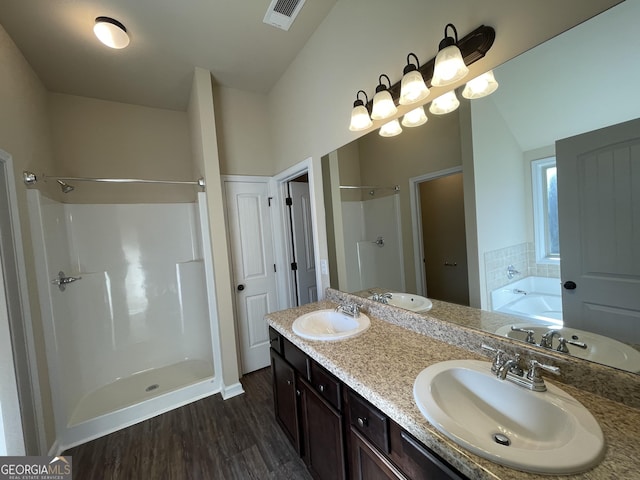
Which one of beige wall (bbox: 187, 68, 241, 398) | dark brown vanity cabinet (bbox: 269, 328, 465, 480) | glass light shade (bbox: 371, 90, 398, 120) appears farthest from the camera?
beige wall (bbox: 187, 68, 241, 398)

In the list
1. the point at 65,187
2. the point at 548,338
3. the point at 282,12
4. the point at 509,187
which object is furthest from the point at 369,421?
the point at 65,187

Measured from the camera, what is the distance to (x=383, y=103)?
132cm

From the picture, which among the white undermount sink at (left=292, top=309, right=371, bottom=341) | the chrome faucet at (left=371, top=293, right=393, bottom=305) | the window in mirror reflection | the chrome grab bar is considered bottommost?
the white undermount sink at (left=292, top=309, right=371, bottom=341)

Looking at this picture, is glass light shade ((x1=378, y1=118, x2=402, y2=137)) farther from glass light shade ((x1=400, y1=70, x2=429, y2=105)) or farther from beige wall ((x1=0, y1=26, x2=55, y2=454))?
beige wall ((x1=0, y1=26, x2=55, y2=454))

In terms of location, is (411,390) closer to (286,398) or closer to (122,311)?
(286,398)

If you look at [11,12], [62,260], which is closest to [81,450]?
[62,260]

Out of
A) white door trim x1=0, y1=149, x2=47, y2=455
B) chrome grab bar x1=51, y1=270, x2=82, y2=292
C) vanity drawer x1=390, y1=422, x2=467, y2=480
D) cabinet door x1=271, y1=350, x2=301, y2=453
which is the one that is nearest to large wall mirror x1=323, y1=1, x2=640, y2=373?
vanity drawer x1=390, y1=422, x2=467, y2=480

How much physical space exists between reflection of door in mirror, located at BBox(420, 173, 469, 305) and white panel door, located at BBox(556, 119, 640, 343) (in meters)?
0.36

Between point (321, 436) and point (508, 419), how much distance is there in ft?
2.78

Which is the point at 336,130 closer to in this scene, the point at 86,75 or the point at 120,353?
the point at 86,75

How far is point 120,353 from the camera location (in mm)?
2504

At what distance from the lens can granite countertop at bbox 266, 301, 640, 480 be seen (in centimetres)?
57

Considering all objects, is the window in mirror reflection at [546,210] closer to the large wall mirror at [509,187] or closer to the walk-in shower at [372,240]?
the large wall mirror at [509,187]

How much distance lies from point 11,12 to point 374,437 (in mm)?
2961
